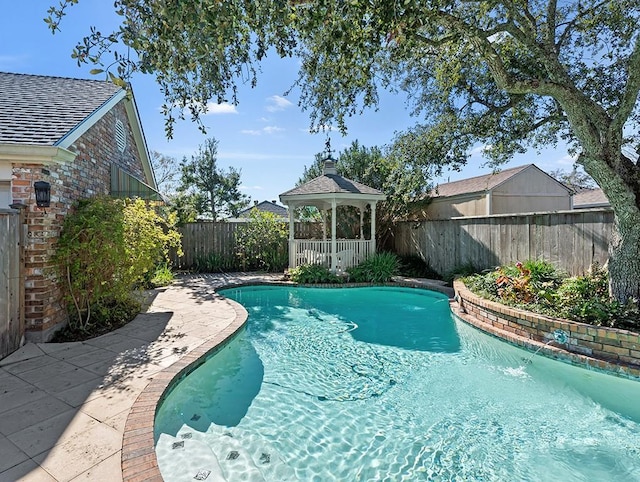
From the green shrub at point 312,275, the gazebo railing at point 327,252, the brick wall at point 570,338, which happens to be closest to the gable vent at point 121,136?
the gazebo railing at point 327,252

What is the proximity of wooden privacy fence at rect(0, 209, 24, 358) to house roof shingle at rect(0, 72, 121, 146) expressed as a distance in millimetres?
1252

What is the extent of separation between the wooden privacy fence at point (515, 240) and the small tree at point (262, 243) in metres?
5.60

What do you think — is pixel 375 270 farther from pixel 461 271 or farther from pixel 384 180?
pixel 384 180

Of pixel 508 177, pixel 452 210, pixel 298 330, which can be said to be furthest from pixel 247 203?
pixel 298 330

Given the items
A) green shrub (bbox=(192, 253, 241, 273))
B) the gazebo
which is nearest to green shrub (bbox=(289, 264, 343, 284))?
the gazebo

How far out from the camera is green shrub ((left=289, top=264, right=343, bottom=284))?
11.6 meters

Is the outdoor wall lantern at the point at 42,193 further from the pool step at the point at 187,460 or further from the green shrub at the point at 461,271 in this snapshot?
the green shrub at the point at 461,271

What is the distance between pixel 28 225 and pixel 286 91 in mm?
5988

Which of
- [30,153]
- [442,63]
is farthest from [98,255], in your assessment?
[442,63]

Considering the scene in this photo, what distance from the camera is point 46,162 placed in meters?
5.13

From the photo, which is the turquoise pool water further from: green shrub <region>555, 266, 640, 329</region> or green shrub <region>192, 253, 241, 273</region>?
green shrub <region>192, 253, 241, 273</region>

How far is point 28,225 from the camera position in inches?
200

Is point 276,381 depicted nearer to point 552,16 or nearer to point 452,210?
point 552,16

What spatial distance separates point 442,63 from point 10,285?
10.0 meters
